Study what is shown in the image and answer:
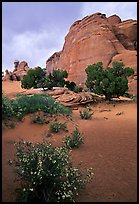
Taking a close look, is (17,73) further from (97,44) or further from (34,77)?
(34,77)

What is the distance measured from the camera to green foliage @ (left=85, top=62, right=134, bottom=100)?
18.8 meters

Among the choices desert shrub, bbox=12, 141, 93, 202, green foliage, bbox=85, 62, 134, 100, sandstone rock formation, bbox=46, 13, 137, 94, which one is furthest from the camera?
sandstone rock formation, bbox=46, 13, 137, 94

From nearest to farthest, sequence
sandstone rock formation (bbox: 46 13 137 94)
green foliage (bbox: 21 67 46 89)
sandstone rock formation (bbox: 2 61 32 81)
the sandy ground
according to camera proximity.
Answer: the sandy ground
green foliage (bbox: 21 67 46 89)
sandstone rock formation (bbox: 46 13 137 94)
sandstone rock formation (bbox: 2 61 32 81)

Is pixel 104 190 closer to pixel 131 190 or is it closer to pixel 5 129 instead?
pixel 131 190

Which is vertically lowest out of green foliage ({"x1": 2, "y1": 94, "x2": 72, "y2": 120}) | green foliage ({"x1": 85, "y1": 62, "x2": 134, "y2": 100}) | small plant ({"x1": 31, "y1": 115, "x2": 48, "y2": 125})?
small plant ({"x1": 31, "y1": 115, "x2": 48, "y2": 125})

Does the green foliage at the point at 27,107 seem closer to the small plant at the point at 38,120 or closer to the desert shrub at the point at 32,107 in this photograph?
the desert shrub at the point at 32,107

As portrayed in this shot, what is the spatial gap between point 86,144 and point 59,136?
128cm

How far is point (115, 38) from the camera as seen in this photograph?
36.9 metres

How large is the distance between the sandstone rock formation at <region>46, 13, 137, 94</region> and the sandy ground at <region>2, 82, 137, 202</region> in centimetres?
2429

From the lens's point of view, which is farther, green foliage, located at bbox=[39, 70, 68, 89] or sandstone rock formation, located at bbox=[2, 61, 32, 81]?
sandstone rock formation, located at bbox=[2, 61, 32, 81]

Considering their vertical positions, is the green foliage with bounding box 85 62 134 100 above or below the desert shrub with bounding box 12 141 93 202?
above

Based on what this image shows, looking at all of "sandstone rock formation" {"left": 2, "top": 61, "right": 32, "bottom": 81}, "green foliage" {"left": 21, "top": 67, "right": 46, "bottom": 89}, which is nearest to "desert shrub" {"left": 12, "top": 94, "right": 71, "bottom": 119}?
"green foliage" {"left": 21, "top": 67, "right": 46, "bottom": 89}

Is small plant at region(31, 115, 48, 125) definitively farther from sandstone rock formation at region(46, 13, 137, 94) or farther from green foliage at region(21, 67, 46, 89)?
sandstone rock formation at region(46, 13, 137, 94)

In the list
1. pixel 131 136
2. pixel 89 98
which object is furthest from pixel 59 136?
pixel 89 98
